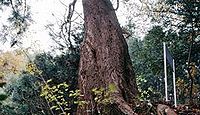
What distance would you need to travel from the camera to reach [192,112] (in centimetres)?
334

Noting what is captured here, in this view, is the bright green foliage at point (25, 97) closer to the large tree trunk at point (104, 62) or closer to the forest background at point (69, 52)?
the forest background at point (69, 52)

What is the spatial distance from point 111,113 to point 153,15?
10.1m

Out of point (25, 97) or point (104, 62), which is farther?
point (25, 97)

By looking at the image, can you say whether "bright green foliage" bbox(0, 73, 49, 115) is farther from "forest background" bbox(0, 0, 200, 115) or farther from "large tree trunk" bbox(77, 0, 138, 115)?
"large tree trunk" bbox(77, 0, 138, 115)

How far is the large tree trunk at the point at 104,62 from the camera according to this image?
4172 millimetres

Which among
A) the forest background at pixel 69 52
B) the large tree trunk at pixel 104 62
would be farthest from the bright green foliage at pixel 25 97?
the large tree trunk at pixel 104 62

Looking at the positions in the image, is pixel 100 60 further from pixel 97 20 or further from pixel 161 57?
pixel 161 57

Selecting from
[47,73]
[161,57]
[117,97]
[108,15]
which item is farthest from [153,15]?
[117,97]

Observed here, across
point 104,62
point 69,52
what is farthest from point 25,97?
point 104,62

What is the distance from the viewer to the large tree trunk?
417 cm

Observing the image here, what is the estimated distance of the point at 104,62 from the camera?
184 inches

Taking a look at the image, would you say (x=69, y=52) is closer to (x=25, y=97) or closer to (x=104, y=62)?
(x=25, y=97)

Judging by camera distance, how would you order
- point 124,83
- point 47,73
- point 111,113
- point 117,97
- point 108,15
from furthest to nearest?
point 47,73
point 108,15
point 124,83
point 117,97
point 111,113

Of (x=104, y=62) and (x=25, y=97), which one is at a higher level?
(x=104, y=62)
